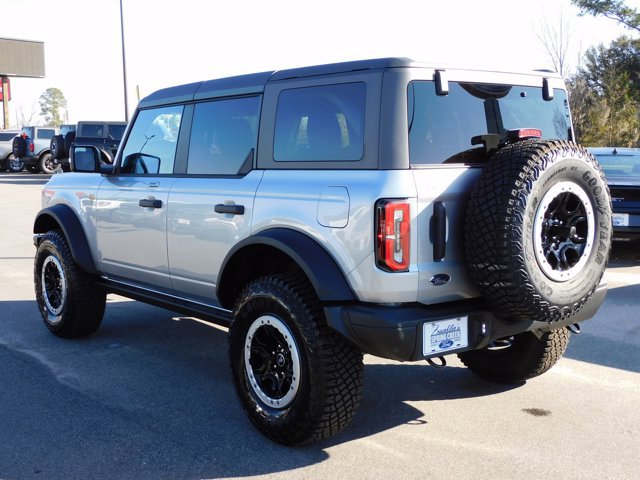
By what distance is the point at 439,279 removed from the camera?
→ 11.5 feet

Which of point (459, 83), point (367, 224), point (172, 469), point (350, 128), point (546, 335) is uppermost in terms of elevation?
point (459, 83)

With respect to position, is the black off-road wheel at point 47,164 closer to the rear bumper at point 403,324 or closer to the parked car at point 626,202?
the parked car at point 626,202

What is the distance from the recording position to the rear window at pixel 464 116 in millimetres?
3547

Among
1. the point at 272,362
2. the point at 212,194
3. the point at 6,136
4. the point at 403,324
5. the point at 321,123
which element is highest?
the point at 6,136

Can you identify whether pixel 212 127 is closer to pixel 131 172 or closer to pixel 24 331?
pixel 131 172

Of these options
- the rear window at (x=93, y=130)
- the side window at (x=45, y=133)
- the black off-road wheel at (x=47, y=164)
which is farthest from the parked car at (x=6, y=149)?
the rear window at (x=93, y=130)

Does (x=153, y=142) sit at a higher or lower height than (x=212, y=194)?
higher

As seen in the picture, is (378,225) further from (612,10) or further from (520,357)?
(612,10)

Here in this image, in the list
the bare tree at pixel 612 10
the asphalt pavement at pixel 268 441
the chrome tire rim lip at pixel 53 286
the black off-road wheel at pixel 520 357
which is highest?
the bare tree at pixel 612 10

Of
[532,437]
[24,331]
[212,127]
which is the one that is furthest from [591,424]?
[24,331]

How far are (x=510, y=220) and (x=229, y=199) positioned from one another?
1.70 metres

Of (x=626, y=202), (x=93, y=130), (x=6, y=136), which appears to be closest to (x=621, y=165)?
(x=626, y=202)

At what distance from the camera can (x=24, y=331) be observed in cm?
613

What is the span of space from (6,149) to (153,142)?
1147 inches
